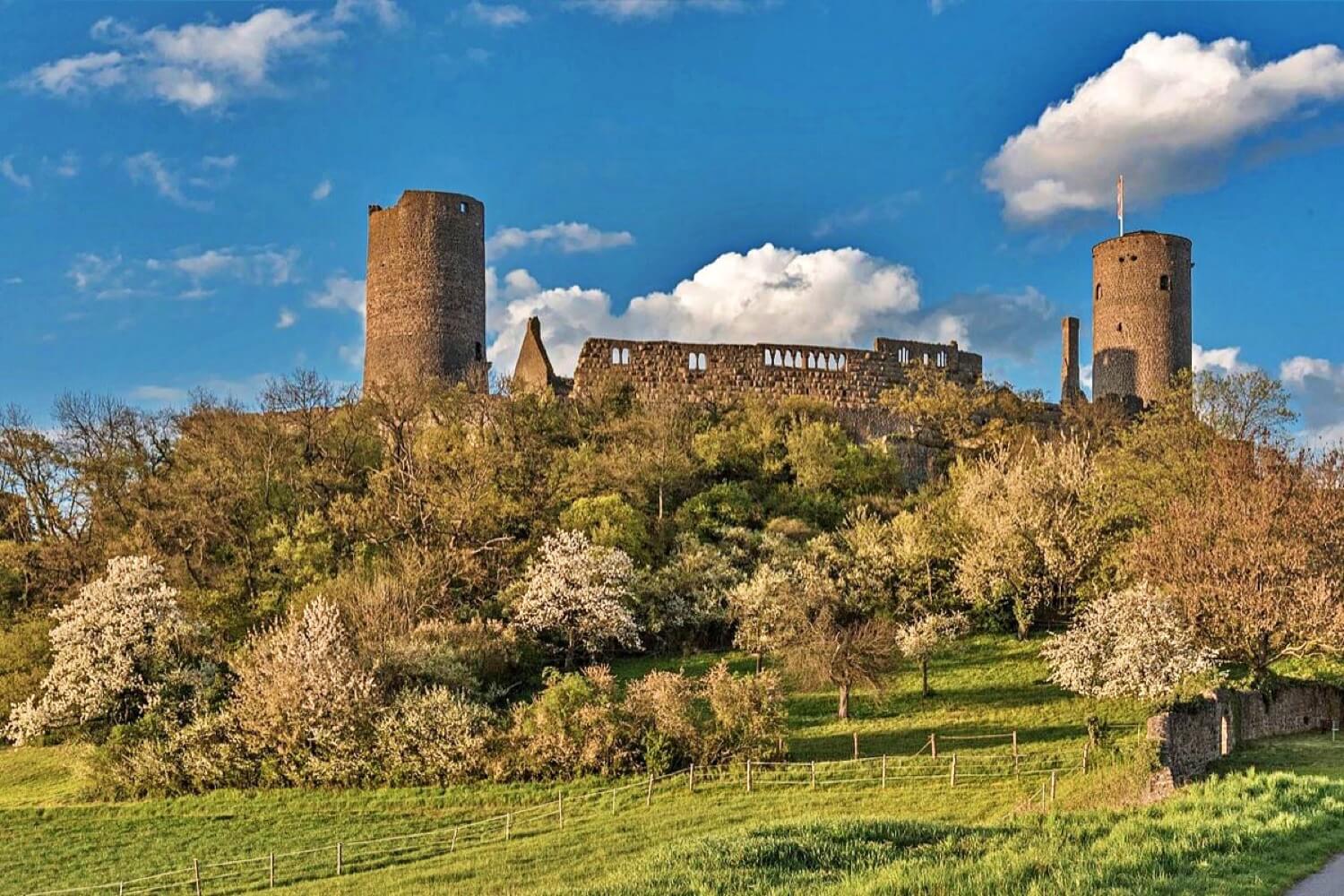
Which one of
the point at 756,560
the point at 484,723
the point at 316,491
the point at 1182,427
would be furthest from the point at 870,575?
the point at 316,491

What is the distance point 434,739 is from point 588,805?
17.1ft

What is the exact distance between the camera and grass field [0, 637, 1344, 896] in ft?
46.0

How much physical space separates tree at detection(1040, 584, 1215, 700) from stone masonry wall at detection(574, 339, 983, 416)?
18.7m

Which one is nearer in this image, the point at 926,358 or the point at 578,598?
the point at 578,598

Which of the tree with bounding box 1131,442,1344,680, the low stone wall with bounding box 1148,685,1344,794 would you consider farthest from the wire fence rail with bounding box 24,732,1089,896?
the tree with bounding box 1131,442,1344,680

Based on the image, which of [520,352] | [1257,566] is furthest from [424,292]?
[1257,566]

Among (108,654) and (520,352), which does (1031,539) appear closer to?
(520,352)

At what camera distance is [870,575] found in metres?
39.3

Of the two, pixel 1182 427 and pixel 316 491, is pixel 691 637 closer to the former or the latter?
pixel 316 491

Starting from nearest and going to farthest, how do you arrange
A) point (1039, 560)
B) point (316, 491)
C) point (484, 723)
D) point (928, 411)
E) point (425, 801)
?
1. point (425, 801)
2. point (484, 723)
3. point (1039, 560)
4. point (316, 491)
5. point (928, 411)

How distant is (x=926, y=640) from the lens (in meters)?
33.0

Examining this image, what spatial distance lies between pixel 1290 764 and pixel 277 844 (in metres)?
19.5

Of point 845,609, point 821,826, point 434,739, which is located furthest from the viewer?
point 845,609

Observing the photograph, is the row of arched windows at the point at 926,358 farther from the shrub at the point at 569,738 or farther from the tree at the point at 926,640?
the shrub at the point at 569,738
